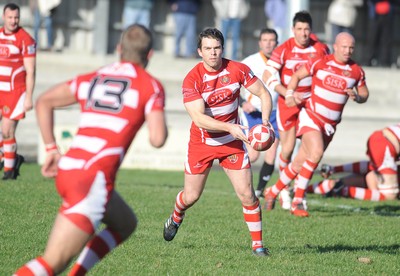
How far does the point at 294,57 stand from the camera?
44.2 feet

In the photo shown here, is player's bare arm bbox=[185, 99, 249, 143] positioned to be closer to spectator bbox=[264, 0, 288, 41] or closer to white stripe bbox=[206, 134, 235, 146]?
white stripe bbox=[206, 134, 235, 146]

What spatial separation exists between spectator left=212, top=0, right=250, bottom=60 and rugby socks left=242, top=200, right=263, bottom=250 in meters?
15.1

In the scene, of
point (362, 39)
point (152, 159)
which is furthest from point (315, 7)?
point (152, 159)

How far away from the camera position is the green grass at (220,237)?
357 inches

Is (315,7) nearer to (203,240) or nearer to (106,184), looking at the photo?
(203,240)

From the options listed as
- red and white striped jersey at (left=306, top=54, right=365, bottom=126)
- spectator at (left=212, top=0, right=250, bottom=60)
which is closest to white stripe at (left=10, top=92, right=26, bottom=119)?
red and white striped jersey at (left=306, top=54, right=365, bottom=126)

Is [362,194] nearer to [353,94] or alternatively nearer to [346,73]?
[346,73]

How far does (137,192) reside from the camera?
14172 mm

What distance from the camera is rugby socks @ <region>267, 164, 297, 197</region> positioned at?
43.2ft

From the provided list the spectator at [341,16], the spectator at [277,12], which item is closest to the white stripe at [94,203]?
the spectator at [277,12]

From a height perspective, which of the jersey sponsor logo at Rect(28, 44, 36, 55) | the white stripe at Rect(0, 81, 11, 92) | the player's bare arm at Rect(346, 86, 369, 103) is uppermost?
the player's bare arm at Rect(346, 86, 369, 103)

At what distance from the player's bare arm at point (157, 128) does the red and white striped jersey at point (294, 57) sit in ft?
22.0

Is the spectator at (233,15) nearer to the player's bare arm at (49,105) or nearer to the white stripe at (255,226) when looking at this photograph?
the white stripe at (255,226)

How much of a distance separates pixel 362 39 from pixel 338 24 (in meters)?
3.28
